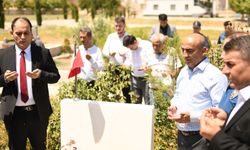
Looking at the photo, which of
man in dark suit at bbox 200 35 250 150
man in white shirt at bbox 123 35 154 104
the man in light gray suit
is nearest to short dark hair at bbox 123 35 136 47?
man in white shirt at bbox 123 35 154 104

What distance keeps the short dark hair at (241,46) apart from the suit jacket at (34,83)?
6.56ft

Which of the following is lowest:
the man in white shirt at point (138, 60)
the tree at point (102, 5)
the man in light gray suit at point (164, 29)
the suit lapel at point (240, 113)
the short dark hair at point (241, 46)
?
the man in white shirt at point (138, 60)

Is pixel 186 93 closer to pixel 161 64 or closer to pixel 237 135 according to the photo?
pixel 237 135

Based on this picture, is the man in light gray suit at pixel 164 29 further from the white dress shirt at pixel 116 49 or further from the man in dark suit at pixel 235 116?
the man in dark suit at pixel 235 116

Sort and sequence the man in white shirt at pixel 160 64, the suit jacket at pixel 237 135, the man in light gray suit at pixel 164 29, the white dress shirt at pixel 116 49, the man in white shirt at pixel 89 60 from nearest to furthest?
the suit jacket at pixel 237 135 < the man in white shirt at pixel 160 64 < the man in white shirt at pixel 89 60 < the white dress shirt at pixel 116 49 < the man in light gray suit at pixel 164 29

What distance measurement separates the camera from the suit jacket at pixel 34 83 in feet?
12.1

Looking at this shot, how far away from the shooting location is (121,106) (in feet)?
12.0

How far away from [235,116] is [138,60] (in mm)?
4117

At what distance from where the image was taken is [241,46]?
2.09 metres

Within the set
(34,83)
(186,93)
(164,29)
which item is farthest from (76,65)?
(164,29)

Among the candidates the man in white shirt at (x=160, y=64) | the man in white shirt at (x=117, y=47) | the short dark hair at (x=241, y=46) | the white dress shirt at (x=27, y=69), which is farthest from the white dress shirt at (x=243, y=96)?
the man in white shirt at (x=117, y=47)

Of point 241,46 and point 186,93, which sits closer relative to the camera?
point 241,46

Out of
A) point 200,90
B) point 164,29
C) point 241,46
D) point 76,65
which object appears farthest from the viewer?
point 164,29

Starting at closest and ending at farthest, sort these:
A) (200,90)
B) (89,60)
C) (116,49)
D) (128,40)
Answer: (200,90), (89,60), (128,40), (116,49)
